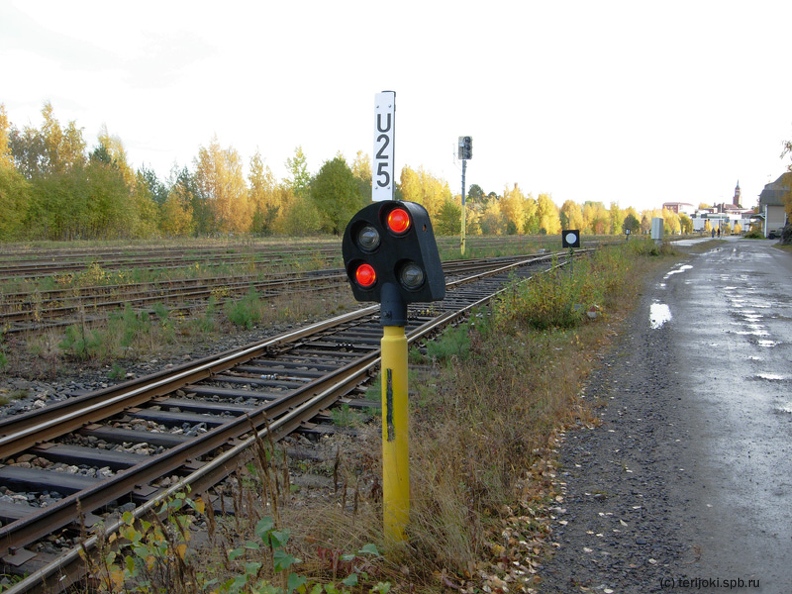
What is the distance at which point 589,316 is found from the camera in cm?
1195

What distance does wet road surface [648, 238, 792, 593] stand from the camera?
375 cm

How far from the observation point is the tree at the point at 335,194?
7475 centimetres

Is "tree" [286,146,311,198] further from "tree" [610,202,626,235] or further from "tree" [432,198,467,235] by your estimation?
"tree" [610,202,626,235]

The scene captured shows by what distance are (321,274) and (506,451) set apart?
15.6m

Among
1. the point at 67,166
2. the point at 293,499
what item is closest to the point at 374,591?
the point at 293,499

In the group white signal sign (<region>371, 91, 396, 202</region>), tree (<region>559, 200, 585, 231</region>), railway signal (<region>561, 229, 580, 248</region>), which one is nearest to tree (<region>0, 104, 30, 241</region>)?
railway signal (<region>561, 229, 580, 248</region>)

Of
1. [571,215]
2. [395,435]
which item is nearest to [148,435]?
[395,435]

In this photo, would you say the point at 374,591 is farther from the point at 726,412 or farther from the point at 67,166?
the point at 67,166

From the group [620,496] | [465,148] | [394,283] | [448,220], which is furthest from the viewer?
[448,220]

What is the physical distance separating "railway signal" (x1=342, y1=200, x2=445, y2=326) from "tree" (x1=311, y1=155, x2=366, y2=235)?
7106cm

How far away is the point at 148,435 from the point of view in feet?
18.9

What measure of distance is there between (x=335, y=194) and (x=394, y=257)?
7327cm

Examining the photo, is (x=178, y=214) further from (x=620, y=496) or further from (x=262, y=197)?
(x=620, y=496)

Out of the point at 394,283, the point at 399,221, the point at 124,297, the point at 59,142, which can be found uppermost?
the point at 59,142
